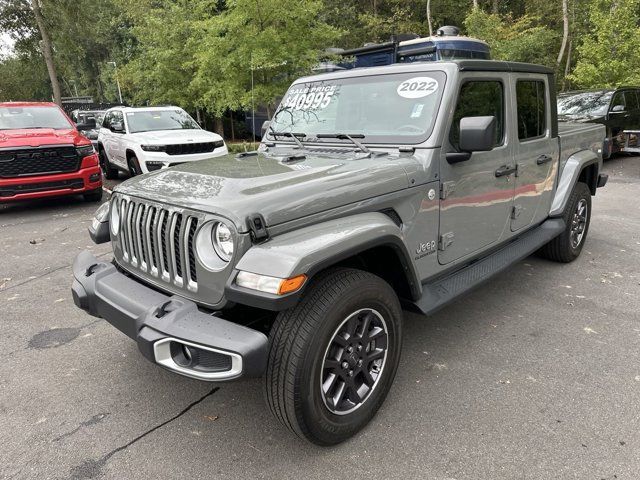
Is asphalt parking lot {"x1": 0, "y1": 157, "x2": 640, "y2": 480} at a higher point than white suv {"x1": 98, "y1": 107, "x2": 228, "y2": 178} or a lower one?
lower

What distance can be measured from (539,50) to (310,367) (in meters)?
20.1

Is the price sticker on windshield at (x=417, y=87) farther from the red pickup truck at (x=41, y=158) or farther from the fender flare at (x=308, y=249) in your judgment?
the red pickup truck at (x=41, y=158)

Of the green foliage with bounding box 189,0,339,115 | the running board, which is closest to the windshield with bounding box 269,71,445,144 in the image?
the running board

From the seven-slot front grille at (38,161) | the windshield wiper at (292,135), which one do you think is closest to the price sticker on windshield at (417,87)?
the windshield wiper at (292,135)

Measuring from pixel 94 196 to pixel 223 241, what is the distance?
25.1 feet

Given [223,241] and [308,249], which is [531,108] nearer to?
[308,249]

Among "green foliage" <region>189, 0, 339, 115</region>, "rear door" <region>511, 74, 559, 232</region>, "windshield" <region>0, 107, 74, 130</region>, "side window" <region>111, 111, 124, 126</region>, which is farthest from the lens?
"side window" <region>111, 111, 124, 126</region>

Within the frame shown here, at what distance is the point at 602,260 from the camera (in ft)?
17.3

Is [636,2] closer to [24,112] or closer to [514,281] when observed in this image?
[514,281]

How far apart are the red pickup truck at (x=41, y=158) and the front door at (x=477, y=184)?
7.07 m

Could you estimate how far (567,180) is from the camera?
4695 millimetres

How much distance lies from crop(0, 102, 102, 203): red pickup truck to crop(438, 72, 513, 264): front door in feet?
23.2

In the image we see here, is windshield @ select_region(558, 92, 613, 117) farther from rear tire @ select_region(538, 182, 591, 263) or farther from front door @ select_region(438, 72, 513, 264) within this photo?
front door @ select_region(438, 72, 513, 264)

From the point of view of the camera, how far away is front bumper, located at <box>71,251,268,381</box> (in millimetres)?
2076
